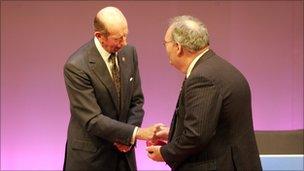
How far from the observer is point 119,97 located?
10.0 feet

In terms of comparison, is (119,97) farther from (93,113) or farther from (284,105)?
(284,105)

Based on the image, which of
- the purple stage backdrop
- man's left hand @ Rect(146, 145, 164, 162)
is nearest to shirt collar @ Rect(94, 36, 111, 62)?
man's left hand @ Rect(146, 145, 164, 162)

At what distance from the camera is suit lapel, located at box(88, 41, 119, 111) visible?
118 inches

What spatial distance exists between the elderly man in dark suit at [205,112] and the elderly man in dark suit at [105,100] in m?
0.51

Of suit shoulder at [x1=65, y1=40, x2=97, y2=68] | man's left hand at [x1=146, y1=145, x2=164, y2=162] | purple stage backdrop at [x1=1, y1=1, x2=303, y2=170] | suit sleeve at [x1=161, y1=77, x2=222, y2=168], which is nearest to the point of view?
suit sleeve at [x1=161, y1=77, x2=222, y2=168]

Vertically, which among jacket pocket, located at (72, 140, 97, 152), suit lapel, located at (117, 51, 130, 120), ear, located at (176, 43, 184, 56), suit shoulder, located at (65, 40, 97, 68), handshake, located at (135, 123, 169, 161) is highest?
ear, located at (176, 43, 184, 56)

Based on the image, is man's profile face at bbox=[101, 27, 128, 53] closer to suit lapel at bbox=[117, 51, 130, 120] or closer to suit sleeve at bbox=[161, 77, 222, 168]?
suit lapel at bbox=[117, 51, 130, 120]

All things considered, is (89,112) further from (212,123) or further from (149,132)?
(212,123)

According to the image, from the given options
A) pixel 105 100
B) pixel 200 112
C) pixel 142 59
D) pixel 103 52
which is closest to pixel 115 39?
pixel 103 52

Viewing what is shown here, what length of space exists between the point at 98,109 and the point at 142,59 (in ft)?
6.19

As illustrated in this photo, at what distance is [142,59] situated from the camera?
4793mm

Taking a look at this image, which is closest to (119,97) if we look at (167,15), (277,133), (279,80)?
(277,133)

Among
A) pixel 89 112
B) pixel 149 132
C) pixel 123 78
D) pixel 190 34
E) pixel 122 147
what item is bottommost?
pixel 122 147

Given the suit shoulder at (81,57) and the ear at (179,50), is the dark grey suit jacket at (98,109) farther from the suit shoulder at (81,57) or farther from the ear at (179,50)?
the ear at (179,50)
